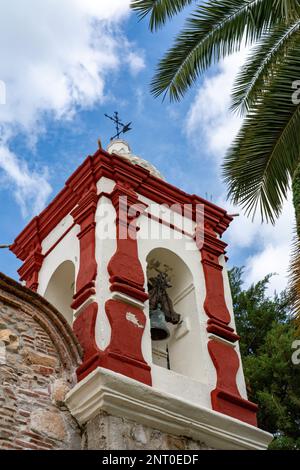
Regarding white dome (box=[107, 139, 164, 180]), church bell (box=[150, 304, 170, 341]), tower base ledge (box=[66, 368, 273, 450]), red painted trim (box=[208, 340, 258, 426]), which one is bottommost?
tower base ledge (box=[66, 368, 273, 450])

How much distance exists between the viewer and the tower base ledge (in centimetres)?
690

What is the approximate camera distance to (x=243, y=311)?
1516cm

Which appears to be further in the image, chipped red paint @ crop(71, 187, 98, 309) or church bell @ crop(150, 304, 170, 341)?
church bell @ crop(150, 304, 170, 341)

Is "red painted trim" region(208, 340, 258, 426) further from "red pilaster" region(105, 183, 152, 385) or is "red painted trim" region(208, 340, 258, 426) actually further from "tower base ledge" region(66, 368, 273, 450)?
"red pilaster" region(105, 183, 152, 385)

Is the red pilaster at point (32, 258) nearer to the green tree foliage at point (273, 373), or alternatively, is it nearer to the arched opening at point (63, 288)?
the arched opening at point (63, 288)

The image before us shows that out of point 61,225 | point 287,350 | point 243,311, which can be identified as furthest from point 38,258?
point 243,311

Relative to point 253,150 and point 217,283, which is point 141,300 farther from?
point 253,150

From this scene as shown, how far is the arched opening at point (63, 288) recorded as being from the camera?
9219 millimetres

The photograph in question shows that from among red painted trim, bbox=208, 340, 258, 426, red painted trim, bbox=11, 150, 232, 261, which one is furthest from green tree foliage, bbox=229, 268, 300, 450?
red painted trim, bbox=208, 340, 258, 426

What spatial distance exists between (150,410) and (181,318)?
1897 mm

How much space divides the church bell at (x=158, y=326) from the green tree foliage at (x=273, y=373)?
174 inches

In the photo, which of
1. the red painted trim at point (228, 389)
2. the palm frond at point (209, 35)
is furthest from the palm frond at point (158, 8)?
the red painted trim at point (228, 389)

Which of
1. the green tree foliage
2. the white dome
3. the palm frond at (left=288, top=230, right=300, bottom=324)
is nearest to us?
the palm frond at (left=288, top=230, right=300, bottom=324)

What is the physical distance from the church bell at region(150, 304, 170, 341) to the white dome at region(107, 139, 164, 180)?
227 centimetres
